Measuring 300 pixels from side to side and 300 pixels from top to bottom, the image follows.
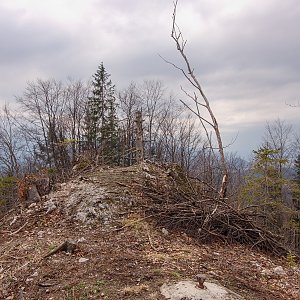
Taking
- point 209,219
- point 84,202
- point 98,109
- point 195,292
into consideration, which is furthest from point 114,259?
point 98,109

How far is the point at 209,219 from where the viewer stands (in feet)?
18.2

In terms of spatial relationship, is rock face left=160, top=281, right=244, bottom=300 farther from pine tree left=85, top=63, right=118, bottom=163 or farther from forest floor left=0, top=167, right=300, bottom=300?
pine tree left=85, top=63, right=118, bottom=163

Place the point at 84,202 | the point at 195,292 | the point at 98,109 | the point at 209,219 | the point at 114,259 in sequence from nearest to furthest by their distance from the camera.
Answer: the point at 195,292 → the point at 114,259 → the point at 209,219 → the point at 84,202 → the point at 98,109

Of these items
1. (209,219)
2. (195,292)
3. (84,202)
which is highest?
(84,202)

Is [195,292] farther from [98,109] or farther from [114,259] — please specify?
[98,109]

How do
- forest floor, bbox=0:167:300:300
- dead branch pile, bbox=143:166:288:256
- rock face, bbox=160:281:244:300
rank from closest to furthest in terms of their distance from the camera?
rock face, bbox=160:281:244:300, forest floor, bbox=0:167:300:300, dead branch pile, bbox=143:166:288:256

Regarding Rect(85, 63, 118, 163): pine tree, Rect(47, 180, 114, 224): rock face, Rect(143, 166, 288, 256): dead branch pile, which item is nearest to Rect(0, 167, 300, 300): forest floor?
Rect(47, 180, 114, 224): rock face

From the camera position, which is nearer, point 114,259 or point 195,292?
point 195,292

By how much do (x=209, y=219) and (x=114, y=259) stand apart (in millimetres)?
1988

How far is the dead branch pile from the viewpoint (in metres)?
5.56

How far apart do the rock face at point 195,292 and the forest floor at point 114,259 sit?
0.11 metres

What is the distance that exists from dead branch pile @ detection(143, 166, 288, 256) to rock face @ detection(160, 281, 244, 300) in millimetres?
2037

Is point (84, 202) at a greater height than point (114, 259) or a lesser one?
greater

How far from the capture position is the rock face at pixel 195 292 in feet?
10.2
